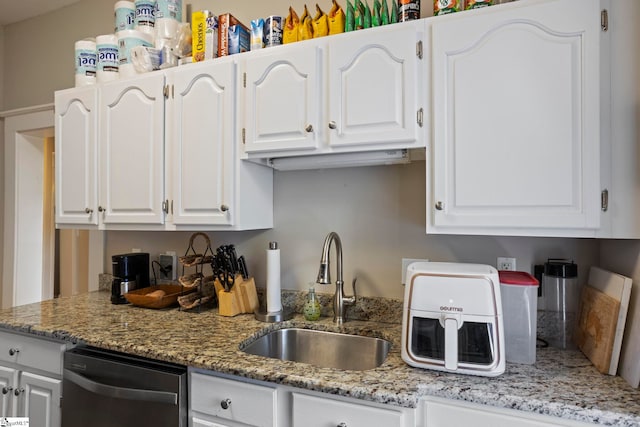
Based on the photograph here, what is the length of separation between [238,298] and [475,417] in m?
1.19

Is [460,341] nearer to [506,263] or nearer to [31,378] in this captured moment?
[506,263]

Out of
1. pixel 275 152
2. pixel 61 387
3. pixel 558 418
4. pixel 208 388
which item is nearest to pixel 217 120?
pixel 275 152

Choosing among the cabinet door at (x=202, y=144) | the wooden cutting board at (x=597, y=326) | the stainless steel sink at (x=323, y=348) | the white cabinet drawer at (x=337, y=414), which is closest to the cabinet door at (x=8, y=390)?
the cabinet door at (x=202, y=144)

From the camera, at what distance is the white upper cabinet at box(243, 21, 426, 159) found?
4.80 ft

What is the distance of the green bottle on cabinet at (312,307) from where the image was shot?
6.00 ft

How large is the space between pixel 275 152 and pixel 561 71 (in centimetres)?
110

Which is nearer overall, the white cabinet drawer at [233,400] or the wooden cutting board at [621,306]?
the wooden cutting board at [621,306]

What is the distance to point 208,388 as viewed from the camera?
54.1 inches

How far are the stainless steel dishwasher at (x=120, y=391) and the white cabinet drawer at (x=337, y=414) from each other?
1.51ft

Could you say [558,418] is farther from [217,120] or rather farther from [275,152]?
[217,120]

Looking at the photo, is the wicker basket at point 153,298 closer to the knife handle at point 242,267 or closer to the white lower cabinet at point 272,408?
the knife handle at point 242,267

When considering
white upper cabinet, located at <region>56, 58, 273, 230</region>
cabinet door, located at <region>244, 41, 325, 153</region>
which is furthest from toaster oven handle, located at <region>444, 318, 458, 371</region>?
white upper cabinet, located at <region>56, 58, 273, 230</region>

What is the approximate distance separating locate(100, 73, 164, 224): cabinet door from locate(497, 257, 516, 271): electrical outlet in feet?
5.28

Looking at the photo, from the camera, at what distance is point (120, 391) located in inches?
58.7
